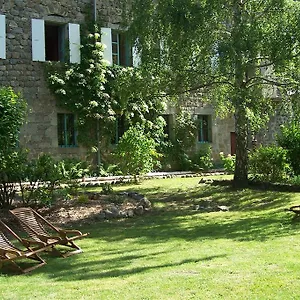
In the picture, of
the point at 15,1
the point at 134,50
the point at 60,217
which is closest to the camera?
the point at 60,217

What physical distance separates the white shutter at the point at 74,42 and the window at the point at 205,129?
6412 millimetres

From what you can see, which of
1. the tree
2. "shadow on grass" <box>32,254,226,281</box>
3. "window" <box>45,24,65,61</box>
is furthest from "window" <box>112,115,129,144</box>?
"shadow on grass" <box>32,254,226,281</box>

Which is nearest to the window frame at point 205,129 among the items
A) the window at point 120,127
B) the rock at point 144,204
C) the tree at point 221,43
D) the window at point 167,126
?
the window at point 167,126

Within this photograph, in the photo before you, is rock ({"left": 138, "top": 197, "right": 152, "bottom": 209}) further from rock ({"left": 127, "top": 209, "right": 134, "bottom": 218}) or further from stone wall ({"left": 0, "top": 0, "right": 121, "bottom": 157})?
stone wall ({"left": 0, "top": 0, "right": 121, "bottom": 157})

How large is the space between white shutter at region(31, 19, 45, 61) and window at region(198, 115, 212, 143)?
306 inches

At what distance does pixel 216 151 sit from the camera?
23516mm

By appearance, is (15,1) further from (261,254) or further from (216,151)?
(261,254)

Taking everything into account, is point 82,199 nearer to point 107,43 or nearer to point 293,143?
point 293,143

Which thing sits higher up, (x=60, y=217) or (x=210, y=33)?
(x=210, y=33)

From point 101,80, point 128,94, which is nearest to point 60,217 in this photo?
point 128,94

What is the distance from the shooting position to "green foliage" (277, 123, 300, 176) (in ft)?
50.4

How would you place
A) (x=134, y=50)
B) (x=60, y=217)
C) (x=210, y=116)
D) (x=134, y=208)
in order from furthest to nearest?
(x=210, y=116) < (x=134, y=50) < (x=134, y=208) < (x=60, y=217)

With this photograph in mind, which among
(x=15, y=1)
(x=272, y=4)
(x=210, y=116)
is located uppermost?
(x=15, y=1)

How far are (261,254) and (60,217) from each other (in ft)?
16.1
